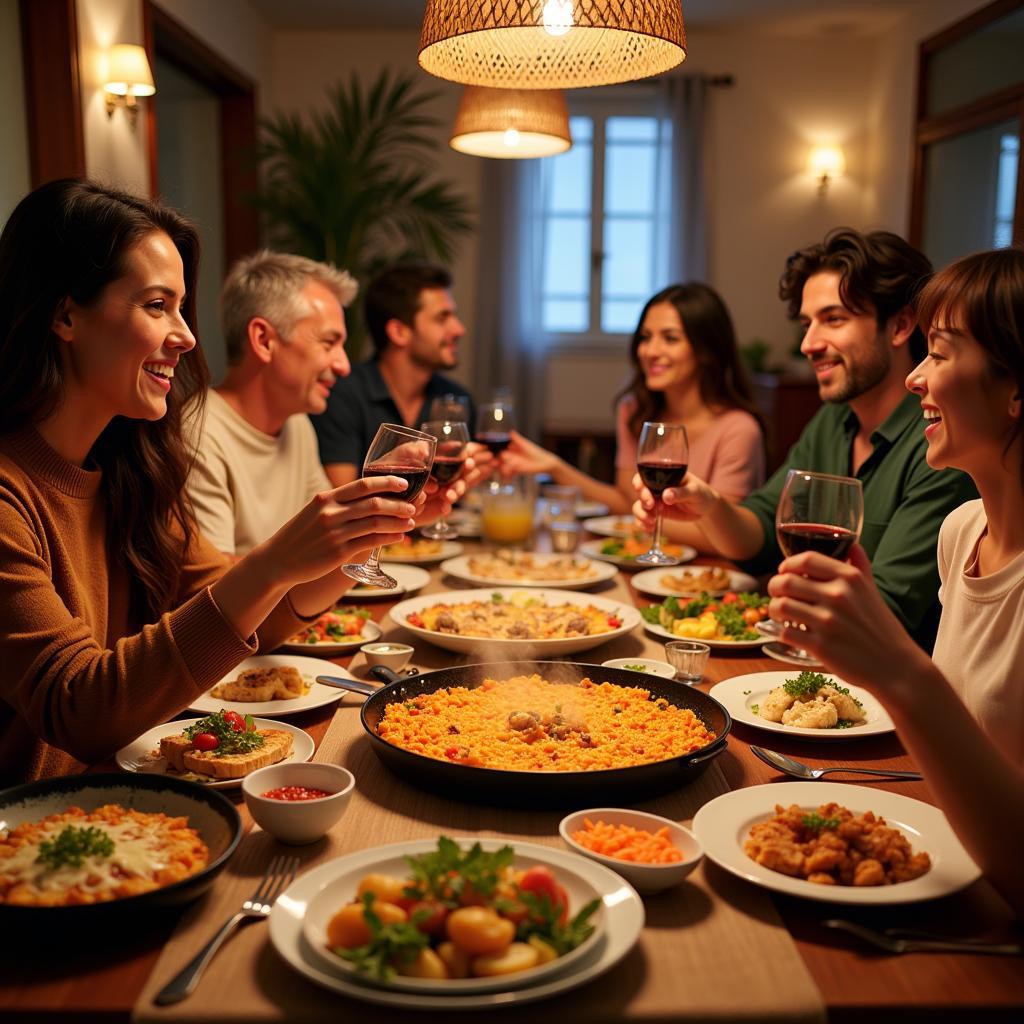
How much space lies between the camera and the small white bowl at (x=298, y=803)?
1144mm

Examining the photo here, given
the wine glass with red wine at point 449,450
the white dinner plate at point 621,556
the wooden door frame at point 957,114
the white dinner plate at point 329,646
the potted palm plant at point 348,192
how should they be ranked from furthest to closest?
the potted palm plant at point 348,192 → the wooden door frame at point 957,114 → the white dinner plate at point 621,556 → the wine glass with red wine at point 449,450 → the white dinner plate at point 329,646

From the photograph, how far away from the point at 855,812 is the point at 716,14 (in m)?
6.95

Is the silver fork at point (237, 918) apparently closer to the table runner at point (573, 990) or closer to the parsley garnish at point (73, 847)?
the table runner at point (573, 990)

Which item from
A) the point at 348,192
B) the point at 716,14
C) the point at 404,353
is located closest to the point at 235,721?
the point at 404,353

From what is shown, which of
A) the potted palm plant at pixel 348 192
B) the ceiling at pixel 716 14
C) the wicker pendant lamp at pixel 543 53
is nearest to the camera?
the wicker pendant lamp at pixel 543 53

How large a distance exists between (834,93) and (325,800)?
787 centimetres

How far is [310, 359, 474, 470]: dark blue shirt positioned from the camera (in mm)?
3990

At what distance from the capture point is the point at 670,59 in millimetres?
1981

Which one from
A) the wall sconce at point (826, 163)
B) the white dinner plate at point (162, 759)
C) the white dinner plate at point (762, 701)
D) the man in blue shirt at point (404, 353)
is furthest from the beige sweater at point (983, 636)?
the wall sconce at point (826, 163)

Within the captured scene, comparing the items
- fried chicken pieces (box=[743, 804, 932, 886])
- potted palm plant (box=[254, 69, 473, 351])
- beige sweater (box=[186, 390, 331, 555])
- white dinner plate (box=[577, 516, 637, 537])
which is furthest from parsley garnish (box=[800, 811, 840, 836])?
potted palm plant (box=[254, 69, 473, 351])

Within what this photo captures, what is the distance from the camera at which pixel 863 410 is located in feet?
8.71

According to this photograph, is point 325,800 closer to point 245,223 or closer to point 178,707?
point 178,707

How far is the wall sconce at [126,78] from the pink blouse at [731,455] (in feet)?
9.27

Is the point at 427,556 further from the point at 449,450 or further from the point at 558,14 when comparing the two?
the point at 558,14
